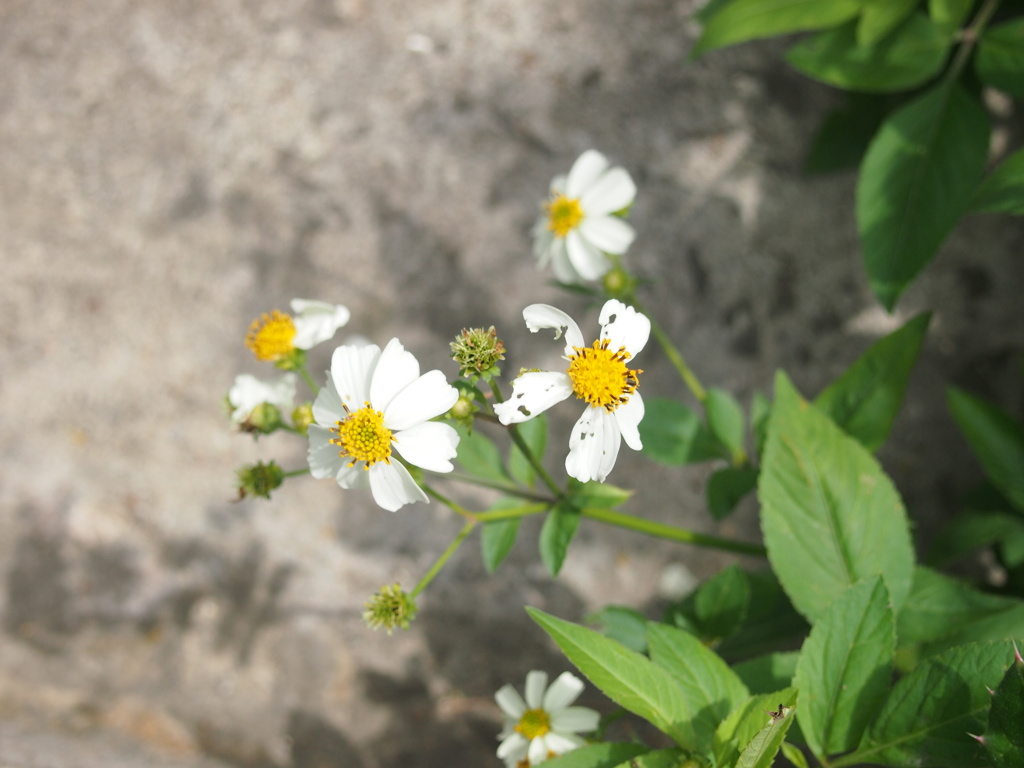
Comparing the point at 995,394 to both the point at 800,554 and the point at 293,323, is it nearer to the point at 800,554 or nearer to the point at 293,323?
the point at 800,554

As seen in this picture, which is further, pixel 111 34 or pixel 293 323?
pixel 111 34

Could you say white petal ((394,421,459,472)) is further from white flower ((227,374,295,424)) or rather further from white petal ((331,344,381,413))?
white flower ((227,374,295,424))

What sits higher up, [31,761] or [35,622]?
[35,622]

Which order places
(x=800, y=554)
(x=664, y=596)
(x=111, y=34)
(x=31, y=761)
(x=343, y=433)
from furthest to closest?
(x=111, y=34) < (x=664, y=596) < (x=31, y=761) < (x=800, y=554) < (x=343, y=433)

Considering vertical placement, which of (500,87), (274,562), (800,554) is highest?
(500,87)

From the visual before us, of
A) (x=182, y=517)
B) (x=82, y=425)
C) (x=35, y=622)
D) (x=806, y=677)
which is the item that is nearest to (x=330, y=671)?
(x=182, y=517)

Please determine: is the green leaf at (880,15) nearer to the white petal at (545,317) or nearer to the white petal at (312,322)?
the white petal at (545,317)

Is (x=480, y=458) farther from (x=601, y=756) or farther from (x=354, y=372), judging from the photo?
(x=601, y=756)

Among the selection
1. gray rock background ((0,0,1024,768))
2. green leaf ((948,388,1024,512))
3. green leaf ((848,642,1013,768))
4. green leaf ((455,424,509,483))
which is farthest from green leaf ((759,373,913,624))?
gray rock background ((0,0,1024,768))
